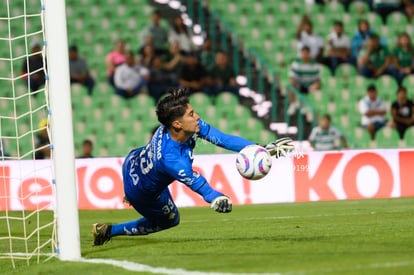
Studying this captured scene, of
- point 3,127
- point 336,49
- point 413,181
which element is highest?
point 336,49

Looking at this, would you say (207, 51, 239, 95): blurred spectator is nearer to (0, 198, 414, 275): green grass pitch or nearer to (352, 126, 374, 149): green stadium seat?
(352, 126, 374, 149): green stadium seat

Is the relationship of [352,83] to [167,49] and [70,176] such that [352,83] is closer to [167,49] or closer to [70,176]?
[167,49]

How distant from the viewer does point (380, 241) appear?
8.38 metres

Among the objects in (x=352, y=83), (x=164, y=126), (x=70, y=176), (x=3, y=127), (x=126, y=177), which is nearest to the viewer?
(x=70, y=176)

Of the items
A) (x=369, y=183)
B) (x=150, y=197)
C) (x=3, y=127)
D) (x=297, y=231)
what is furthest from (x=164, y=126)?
(x=3, y=127)

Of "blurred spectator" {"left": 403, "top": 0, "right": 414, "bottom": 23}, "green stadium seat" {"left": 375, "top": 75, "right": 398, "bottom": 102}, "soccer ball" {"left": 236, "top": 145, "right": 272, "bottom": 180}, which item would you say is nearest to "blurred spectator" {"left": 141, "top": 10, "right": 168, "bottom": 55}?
"green stadium seat" {"left": 375, "top": 75, "right": 398, "bottom": 102}

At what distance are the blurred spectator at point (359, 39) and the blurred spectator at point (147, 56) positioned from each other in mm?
4384

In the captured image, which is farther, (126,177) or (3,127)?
(3,127)

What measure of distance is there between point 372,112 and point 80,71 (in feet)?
20.2

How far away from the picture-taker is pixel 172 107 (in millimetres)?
8594

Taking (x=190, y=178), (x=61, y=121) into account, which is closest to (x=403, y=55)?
(x=190, y=178)

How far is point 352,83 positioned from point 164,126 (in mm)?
12352

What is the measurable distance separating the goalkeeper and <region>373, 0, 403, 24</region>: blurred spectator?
1335 cm

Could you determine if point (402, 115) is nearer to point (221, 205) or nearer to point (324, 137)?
point (324, 137)
